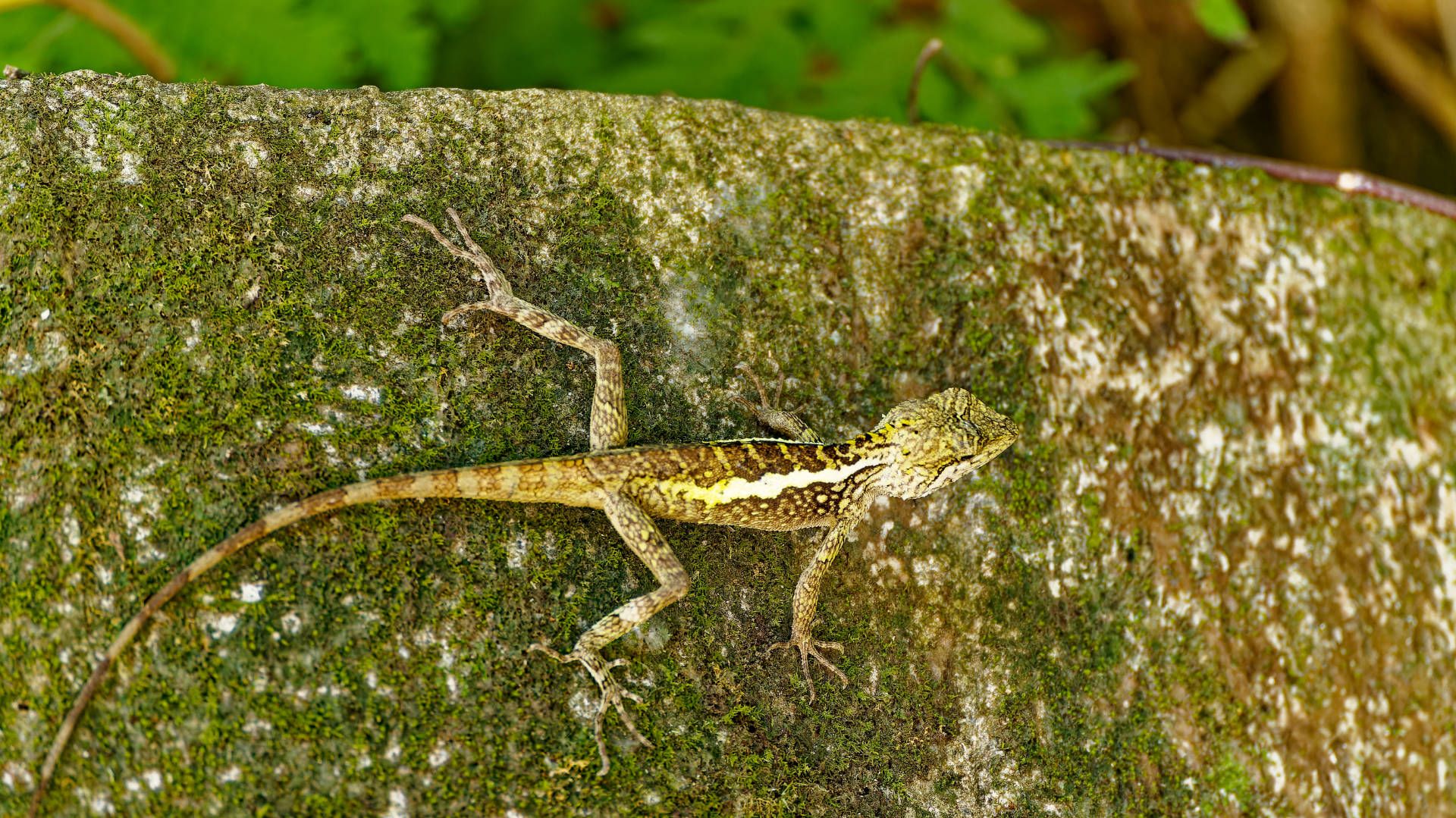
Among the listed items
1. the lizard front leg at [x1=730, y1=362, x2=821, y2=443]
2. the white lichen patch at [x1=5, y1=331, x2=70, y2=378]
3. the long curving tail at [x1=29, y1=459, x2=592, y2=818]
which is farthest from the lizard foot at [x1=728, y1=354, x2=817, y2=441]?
the white lichen patch at [x1=5, y1=331, x2=70, y2=378]

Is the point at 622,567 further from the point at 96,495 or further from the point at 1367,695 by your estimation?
the point at 1367,695

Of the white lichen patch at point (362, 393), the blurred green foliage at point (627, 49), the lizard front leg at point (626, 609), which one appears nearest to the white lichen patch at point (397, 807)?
the lizard front leg at point (626, 609)

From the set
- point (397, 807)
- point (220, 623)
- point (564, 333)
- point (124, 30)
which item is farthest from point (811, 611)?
point (124, 30)

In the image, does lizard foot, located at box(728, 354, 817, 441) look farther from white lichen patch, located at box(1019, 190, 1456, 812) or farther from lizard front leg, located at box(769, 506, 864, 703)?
white lichen patch, located at box(1019, 190, 1456, 812)

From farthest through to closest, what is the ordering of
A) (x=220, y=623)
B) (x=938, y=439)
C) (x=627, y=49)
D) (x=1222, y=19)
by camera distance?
(x=627, y=49), (x=1222, y=19), (x=938, y=439), (x=220, y=623)

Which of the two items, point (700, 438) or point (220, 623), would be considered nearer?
point (220, 623)

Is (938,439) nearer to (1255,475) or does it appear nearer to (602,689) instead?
(602,689)

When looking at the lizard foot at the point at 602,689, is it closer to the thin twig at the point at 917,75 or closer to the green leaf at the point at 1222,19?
the thin twig at the point at 917,75
